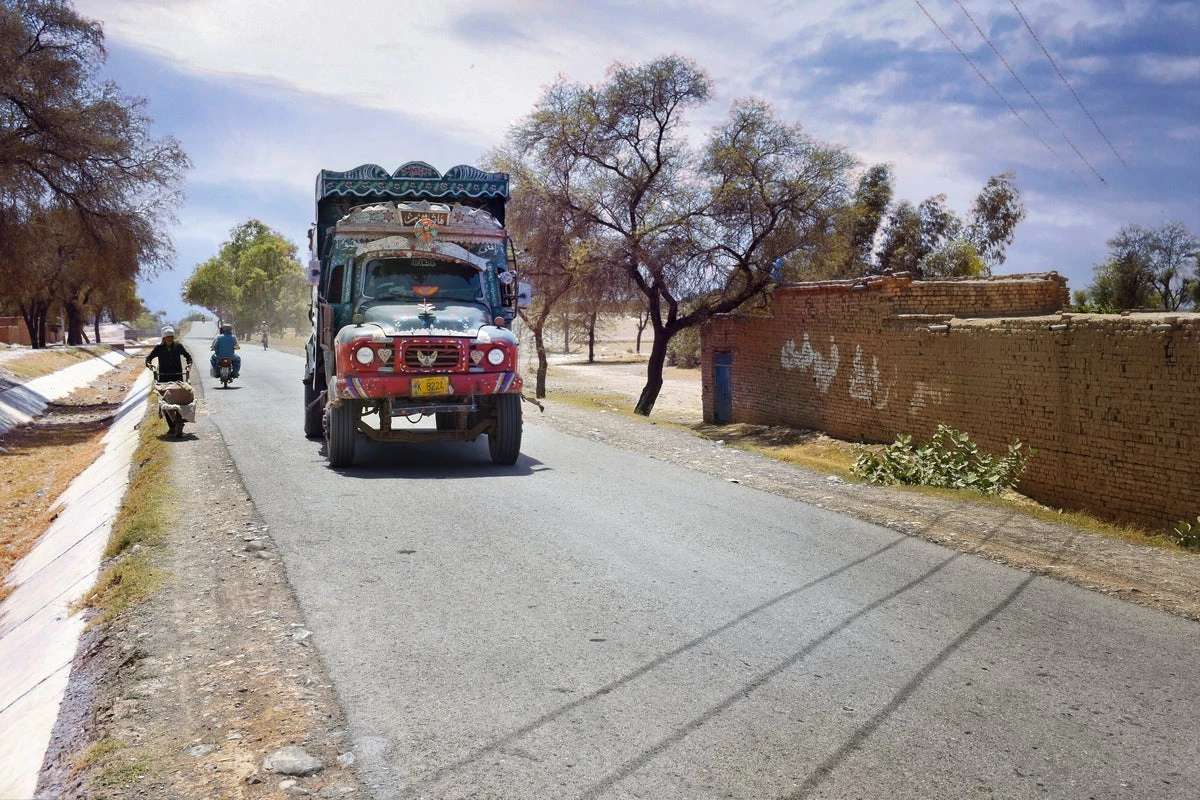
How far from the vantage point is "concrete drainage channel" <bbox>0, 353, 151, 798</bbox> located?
4730 mm

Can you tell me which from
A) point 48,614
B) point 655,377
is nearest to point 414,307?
point 48,614

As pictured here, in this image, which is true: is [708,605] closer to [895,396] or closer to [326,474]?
[326,474]

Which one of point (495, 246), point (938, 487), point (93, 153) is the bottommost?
point (938, 487)

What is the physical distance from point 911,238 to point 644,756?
4538 cm

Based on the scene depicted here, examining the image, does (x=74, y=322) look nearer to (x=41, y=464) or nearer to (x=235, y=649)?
(x=41, y=464)

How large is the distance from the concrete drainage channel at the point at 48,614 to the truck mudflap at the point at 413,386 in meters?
2.71

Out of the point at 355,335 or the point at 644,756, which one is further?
the point at 355,335

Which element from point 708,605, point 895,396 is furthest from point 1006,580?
point 895,396

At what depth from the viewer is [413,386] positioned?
35.8 feet

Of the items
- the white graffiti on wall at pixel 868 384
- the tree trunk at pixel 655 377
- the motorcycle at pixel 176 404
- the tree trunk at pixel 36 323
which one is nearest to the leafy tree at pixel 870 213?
the tree trunk at pixel 655 377

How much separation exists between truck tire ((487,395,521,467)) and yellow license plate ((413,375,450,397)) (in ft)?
2.78

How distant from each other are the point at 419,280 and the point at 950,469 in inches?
280

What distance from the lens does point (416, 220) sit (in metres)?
12.2

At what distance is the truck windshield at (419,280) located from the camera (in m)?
12.1
